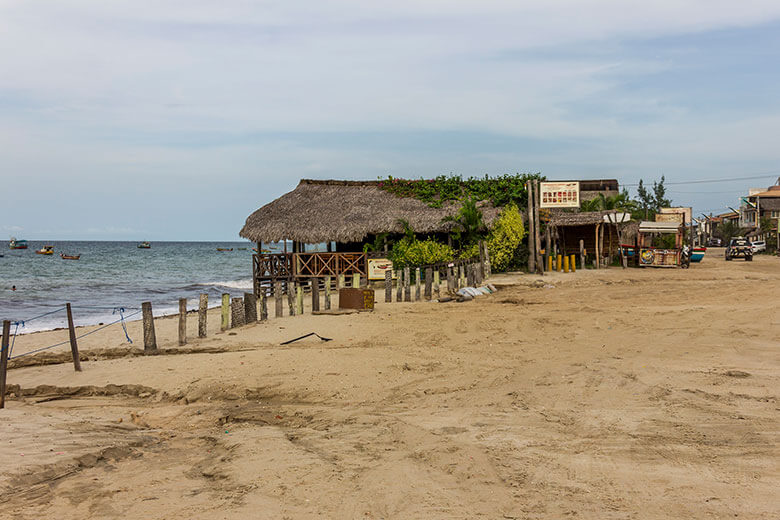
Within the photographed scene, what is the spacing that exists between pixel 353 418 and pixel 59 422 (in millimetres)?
3120

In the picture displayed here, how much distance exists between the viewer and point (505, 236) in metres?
22.9

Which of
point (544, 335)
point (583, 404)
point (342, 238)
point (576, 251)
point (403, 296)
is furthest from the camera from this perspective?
point (576, 251)

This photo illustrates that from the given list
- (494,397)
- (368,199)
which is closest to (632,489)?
(494,397)

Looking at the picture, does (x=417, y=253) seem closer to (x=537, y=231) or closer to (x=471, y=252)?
(x=471, y=252)

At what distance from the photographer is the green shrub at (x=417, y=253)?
20.7 metres

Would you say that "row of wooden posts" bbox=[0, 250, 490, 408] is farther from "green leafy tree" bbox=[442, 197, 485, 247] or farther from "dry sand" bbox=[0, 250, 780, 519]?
"green leafy tree" bbox=[442, 197, 485, 247]

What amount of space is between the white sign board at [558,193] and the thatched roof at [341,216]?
209 centimetres

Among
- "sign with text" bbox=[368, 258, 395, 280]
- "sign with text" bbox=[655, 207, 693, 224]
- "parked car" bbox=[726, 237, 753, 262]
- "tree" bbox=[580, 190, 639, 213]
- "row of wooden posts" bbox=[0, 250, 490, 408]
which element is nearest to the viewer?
"row of wooden posts" bbox=[0, 250, 490, 408]

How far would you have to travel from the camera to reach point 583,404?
666 centimetres

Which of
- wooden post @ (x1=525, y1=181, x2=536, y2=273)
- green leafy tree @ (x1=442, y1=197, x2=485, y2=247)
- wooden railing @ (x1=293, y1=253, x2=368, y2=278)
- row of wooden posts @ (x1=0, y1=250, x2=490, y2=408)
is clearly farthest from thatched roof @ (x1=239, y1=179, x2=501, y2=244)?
row of wooden posts @ (x1=0, y1=250, x2=490, y2=408)

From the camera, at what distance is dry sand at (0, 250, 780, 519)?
438cm

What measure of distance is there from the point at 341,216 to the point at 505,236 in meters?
6.25

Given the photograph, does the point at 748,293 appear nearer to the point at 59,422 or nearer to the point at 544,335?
the point at 544,335

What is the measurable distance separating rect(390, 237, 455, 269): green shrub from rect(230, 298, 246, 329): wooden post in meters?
8.98
